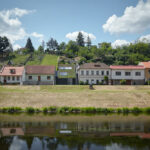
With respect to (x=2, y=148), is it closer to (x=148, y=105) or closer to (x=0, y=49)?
(x=148, y=105)

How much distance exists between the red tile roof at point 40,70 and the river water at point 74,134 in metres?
26.3

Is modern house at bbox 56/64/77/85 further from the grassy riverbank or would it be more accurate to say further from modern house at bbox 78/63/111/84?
the grassy riverbank

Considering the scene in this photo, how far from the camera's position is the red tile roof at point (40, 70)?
155 feet

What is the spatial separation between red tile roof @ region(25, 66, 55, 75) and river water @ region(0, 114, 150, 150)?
86.2 feet

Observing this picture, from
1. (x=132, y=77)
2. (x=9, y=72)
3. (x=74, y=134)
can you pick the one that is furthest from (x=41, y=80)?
(x=74, y=134)

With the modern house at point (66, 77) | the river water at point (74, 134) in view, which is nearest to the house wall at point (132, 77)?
the modern house at point (66, 77)

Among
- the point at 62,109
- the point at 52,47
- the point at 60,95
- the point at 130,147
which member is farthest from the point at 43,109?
the point at 52,47

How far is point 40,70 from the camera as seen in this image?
48750 millimetres

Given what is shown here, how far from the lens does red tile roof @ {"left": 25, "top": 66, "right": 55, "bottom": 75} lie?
47.4 metres

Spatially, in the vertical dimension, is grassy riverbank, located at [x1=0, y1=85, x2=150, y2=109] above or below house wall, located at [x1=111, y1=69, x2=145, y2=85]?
below

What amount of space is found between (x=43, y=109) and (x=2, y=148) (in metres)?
13.4

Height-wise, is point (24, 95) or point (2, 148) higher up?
point (24, 95)

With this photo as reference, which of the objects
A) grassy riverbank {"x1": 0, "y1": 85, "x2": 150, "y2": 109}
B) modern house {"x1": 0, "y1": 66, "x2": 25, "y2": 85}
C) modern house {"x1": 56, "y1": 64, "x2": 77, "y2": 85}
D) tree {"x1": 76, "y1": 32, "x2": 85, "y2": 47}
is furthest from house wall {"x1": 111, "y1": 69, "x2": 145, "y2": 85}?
tree {"x1": 76, "y1": 32, "x2": 85, "y2": 47}

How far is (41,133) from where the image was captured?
1681cm
